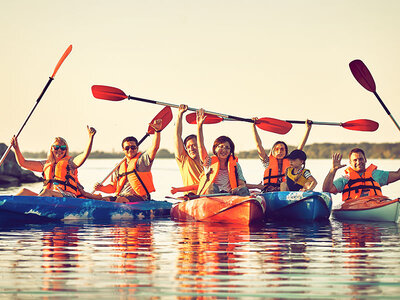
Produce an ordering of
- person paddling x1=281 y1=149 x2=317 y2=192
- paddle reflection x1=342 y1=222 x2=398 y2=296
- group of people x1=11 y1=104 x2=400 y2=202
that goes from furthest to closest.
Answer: person paddling x1=281 y1=149 x2=317 y2=192 → group of people x1=11 y1=104 x2=400 y2=202 → paddle reflection x1=342 y1=222 x2=398 y2=296

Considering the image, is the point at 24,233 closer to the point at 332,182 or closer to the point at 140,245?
the point at 140,245

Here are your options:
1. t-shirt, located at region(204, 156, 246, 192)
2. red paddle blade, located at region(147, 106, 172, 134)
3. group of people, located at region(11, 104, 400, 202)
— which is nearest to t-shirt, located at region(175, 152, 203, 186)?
group of people, located at region(11, 104, 400, 202)

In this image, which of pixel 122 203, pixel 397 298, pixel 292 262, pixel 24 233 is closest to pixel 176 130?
pixel 122 203

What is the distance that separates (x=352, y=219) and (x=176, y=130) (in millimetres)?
3095

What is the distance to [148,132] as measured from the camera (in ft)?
41.0

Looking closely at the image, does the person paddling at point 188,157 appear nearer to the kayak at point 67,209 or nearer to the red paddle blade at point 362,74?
the kayak at point 67,209

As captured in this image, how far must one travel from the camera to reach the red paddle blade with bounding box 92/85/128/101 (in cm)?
1189

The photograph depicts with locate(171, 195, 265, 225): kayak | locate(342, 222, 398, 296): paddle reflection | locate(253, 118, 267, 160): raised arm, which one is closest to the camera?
locate(342, 222, 398, 296): paddle reflection

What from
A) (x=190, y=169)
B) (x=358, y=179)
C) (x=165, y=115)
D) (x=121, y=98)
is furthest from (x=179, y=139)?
(x=358, y=179)

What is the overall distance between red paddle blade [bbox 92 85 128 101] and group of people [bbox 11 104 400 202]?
1552 millimetres

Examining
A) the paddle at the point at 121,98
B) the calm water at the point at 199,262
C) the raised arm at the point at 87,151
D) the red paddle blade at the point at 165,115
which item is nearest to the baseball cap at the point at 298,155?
the calm water at the point at 199,262

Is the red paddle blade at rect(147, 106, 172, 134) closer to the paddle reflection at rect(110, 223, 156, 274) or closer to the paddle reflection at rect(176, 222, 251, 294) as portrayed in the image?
the paddle reflection at rect(110, 223, 156, 274)

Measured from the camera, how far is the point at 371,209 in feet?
33.3

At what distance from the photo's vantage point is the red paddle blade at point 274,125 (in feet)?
39.7
